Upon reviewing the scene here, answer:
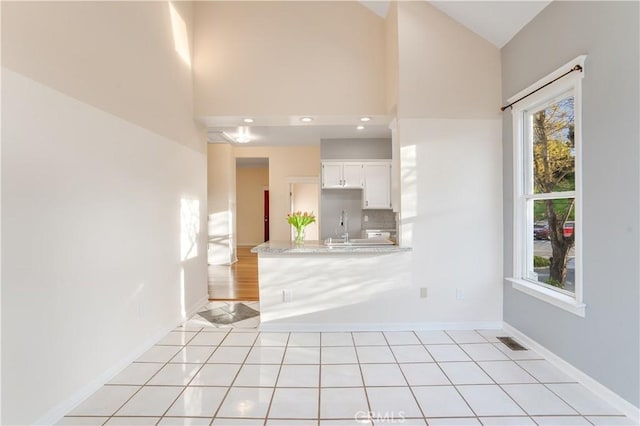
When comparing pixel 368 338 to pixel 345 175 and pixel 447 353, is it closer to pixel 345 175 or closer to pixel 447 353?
pixel 447 353

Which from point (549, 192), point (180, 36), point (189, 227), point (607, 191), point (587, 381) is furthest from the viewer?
point (189, 227)

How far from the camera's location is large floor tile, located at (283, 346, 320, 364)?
269 cm

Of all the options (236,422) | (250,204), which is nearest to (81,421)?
(236,422)

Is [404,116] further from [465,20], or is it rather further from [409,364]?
[409,364]

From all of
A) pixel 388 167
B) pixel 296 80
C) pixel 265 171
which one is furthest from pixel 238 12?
pixel 265 171

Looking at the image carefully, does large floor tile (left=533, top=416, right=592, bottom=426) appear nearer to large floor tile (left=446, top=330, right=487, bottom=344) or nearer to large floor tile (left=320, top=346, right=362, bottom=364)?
large floor tile (left=446, top=330, right=487, bottom=344)

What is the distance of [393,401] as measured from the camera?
2.12 m

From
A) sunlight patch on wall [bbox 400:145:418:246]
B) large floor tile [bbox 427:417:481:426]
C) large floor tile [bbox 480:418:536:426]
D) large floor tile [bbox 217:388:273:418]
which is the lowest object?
large floor tile [bbox 427:417:481:426]

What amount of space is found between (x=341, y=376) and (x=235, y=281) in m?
3.58

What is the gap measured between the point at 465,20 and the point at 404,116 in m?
1.12

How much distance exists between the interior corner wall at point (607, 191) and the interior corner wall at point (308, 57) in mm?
1777

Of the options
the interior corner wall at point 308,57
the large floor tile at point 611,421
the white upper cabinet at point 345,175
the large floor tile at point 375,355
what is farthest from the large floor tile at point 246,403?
the white upper cabinet at point 345,175

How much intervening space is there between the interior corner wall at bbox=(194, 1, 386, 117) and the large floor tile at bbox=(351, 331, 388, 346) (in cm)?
244

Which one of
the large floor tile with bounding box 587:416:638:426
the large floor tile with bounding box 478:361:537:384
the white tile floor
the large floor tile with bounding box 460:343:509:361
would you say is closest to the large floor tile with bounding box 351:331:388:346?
the white tile floor
